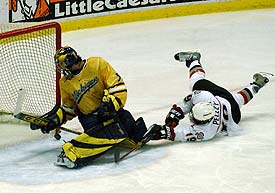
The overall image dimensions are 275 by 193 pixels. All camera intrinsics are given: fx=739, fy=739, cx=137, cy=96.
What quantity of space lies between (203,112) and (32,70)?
121 cm

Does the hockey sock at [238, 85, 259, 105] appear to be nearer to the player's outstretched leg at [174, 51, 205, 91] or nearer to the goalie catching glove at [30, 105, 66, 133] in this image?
the player's outstretched leg at [174, 51, 205, 91]

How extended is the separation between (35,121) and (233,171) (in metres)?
1.04

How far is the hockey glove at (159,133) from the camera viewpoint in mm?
3924

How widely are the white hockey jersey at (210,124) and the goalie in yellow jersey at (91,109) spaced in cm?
25

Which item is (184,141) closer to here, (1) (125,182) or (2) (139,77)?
(1) (125,182)

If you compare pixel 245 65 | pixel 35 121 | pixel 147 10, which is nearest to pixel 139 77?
pixel 245 65

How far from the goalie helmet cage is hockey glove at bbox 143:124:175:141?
Answer: 27.0 inches

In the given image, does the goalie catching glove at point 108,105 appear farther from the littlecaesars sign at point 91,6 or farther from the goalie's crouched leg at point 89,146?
the littlecaesars sign at point 91,6

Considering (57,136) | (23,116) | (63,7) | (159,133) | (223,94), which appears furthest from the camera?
(63,7)

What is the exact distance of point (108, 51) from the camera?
6.54 m

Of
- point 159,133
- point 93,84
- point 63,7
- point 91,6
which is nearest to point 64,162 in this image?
point 93,84

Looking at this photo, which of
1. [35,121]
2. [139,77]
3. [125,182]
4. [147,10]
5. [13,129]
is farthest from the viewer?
[147,10]

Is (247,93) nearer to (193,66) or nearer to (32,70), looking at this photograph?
(193,66)

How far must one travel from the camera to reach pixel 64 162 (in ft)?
11.9
